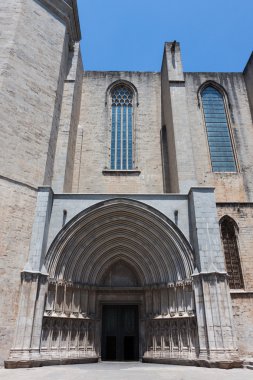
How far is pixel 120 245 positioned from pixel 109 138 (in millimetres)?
5308

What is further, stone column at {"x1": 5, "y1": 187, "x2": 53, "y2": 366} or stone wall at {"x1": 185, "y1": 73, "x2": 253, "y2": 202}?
stone wall at {"x1": 185, "y1": 73, "x2": 253, "y2": 202}

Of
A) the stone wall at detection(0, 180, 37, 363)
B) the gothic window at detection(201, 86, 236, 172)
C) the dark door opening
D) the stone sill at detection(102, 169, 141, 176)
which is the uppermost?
the gothic window at detection(201, 86, 236, 172)

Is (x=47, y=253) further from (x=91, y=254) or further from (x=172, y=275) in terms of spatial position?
(x=172, y=275)

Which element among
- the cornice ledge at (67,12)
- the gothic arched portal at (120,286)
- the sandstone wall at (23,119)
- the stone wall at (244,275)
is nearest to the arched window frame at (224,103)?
the stone wall at (244,275)

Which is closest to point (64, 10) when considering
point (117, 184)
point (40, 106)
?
point (40, 106)

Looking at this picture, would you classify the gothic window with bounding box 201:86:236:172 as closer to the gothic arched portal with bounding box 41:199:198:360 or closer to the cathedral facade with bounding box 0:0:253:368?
the cathedral facade with bounding box 0:0:253:368

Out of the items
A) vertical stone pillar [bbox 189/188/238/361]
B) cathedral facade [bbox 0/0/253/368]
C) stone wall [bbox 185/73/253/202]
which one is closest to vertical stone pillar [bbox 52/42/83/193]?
cathedral facade [bbox 0/0/253/368]

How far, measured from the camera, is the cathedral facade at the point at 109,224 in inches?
279

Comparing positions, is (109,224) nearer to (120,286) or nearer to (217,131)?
(120,286)

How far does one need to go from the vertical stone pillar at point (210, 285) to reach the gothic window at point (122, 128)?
14.3 ft

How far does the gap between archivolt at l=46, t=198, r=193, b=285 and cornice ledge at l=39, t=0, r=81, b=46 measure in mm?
8266

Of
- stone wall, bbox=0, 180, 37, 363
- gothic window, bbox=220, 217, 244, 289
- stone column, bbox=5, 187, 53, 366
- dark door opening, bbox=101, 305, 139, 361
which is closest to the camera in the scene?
stone column, bbox=5, 187, 53, 366

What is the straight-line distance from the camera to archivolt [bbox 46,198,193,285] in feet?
26.0

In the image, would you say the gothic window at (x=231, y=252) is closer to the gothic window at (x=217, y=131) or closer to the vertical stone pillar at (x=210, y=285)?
Answer: the vertical stone pillar at (x=210, y=285)
